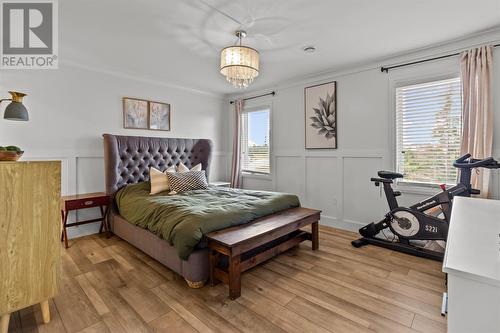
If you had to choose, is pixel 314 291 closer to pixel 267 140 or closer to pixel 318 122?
pixel 318 122

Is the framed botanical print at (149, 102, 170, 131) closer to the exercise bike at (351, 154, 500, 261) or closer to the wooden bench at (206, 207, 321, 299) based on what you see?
the wooden bench at (206, 207, 321, 299)

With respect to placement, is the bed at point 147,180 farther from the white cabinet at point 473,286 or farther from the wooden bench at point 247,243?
→ the white cabinet at point 473,286

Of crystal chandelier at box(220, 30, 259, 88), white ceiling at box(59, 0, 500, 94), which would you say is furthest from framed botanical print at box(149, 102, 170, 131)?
crystal chandelier at box(220, 30, 259, 88)

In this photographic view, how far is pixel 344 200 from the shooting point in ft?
12.2

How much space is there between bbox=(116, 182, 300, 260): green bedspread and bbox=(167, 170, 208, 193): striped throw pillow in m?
0.15

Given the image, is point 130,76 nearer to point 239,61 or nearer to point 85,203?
point 85,203

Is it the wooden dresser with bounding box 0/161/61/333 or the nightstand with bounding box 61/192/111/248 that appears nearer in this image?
the wooden dresser with bounding box 0/161/61/333

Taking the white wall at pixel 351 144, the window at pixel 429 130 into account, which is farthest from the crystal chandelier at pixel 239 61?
the window at pixel 429 130

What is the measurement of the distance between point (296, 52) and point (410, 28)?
3.96 feet

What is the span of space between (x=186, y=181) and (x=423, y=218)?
302 cm

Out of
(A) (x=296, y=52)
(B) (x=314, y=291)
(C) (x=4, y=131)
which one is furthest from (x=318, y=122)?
(C) (x=4, y=131)

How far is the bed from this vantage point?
2115 millimetres

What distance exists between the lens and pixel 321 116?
387 cm

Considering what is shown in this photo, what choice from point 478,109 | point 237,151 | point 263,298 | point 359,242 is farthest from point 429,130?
point 237,151
